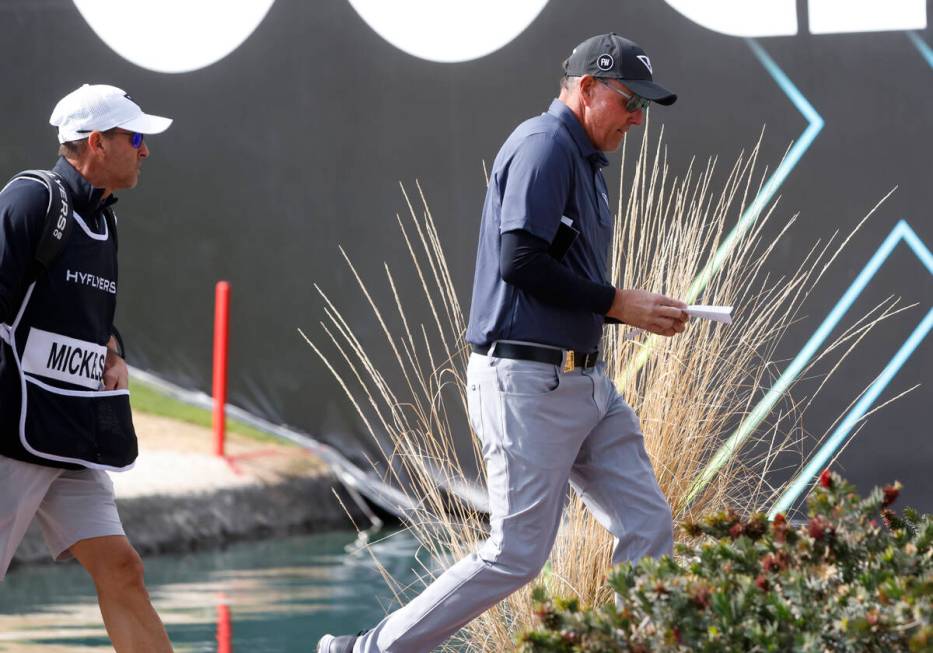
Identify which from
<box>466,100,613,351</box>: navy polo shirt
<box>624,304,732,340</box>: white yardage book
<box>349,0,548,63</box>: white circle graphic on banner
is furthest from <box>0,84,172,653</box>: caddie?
<box>349,0,548,63</box>: white circle graphic on banner

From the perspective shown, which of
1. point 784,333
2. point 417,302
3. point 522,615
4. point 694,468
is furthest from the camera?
point 417,302

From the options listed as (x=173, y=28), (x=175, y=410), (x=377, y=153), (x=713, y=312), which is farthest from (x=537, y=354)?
(x=173, y=28)

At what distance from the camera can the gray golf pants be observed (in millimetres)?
2707

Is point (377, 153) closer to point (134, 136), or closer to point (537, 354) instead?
point (134, 136)

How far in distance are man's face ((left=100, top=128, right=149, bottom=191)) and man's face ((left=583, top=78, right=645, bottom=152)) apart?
93cm

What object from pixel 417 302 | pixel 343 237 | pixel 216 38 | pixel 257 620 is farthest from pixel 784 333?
pixel 216 38

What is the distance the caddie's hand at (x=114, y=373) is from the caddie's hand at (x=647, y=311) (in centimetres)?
106

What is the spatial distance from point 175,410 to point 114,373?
11.5 feet

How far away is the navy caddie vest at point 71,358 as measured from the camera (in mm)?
2734

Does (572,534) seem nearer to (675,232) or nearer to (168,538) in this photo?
(675,232)

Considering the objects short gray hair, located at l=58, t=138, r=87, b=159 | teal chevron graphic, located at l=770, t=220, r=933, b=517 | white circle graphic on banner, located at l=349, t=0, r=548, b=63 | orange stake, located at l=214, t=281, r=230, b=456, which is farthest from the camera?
orange stake, located at l=214, t=281, r=230, b=456

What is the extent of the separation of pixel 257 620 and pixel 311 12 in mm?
3027

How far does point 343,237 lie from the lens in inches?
245

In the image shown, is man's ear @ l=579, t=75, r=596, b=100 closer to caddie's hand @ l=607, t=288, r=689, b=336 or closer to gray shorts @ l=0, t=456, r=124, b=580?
caddie's hand @ l=607, t=288, r=689, b=336
